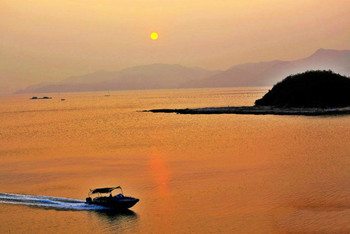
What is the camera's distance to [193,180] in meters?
44.3

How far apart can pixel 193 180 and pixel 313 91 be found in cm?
10241

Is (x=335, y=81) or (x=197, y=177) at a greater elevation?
(x=335, y=81)

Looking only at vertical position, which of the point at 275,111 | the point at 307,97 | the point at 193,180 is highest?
the point at 307,97

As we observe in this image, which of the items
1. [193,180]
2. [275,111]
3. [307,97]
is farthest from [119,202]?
[307,97]

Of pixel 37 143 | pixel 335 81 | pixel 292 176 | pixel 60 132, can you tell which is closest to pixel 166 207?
pixel 292 176

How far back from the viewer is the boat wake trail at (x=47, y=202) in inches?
1412

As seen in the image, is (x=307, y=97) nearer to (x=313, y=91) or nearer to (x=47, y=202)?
(x=313, y=91)

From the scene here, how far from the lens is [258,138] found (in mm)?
78312

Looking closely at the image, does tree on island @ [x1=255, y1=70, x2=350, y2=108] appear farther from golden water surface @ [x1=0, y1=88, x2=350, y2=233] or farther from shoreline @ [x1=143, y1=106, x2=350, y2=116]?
golden water surface @ [x1=0, y1=88, x2=350, y2=233]

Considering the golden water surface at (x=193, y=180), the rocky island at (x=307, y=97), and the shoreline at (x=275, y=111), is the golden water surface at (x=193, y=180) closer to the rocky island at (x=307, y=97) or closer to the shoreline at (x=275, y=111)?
the shoreline at (x=275, y=111)

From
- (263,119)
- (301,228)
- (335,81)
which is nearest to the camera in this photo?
(301,228)

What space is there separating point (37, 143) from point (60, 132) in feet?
70.4

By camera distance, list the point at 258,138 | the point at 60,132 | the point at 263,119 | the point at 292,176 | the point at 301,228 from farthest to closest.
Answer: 1. the point at 263,119
2. the point at 60,132
3. the point at 258,138
4. the point at 292,176
5. the point at 301,228

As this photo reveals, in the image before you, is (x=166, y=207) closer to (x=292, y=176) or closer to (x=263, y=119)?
(x=292, y=176)
